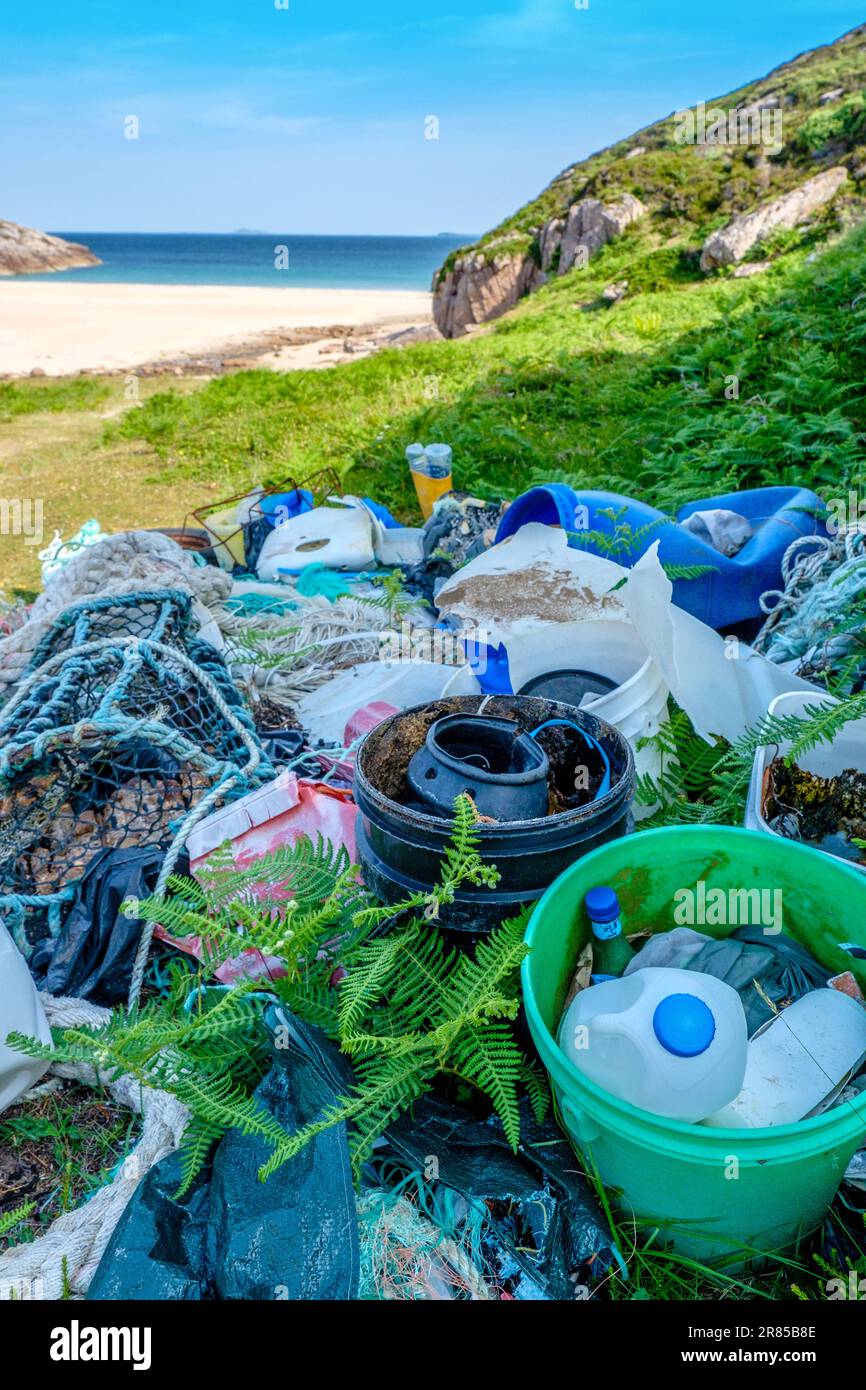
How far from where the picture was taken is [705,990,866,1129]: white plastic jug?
1.62 metres

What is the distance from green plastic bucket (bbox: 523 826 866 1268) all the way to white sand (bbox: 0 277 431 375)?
16.5m

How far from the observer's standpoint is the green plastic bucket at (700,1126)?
4.73ft

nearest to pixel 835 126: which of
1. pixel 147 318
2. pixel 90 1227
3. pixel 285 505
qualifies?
pixel 285 505

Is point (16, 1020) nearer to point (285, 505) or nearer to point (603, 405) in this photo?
point (285, 505)

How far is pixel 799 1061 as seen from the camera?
66.1 inches

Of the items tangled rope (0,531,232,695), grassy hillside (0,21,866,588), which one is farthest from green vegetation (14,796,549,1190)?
grassy hillside (0,21,866,588)

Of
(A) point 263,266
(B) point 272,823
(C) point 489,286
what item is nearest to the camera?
(B) point 272,823

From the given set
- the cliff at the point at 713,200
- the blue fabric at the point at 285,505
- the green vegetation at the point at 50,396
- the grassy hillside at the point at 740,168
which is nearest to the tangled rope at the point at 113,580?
the blue fabric at the point at 285,505

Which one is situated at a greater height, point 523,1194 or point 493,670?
point 493,670

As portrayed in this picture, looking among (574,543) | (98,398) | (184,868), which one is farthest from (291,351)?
(184,868)

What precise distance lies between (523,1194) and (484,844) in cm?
69

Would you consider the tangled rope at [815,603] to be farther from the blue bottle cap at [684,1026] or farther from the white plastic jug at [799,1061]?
the blue bottle cap at [684,1026]

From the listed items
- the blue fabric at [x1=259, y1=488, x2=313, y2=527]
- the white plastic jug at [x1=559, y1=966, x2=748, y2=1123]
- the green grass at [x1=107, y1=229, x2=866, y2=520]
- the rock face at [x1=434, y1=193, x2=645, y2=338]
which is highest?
the rock face at [x1=434, y1=193, x2=645, y2=338]

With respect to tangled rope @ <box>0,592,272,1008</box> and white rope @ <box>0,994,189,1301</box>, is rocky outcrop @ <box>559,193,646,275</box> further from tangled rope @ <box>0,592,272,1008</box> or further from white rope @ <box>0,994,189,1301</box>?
white rope @ <box>0,994,189,1301</box>
